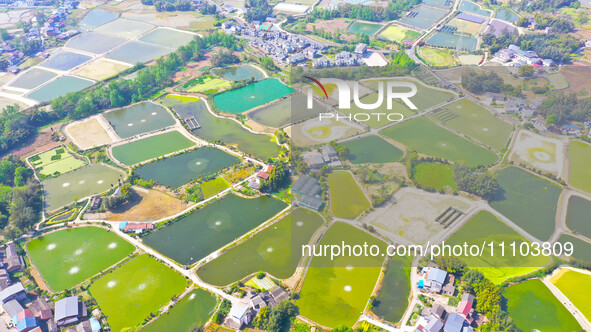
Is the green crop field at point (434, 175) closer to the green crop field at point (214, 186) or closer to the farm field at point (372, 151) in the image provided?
the farm field at point (372, 151)

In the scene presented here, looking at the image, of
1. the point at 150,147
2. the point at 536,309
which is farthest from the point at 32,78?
the point at 536,309

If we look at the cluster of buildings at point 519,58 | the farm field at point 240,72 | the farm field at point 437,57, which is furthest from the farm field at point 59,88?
the cluster of buildings at point 519,58

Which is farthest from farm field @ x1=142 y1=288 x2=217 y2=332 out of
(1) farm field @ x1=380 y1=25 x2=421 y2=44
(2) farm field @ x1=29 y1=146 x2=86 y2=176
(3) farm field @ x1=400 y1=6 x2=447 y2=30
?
(3) farm field @ x1=400 y1=6 x2=447 y2=30

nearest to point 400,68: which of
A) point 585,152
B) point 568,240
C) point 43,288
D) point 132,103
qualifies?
point 585,152

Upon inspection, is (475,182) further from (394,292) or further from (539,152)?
(394,292)

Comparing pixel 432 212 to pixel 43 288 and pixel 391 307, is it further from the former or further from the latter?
pixel 43 288

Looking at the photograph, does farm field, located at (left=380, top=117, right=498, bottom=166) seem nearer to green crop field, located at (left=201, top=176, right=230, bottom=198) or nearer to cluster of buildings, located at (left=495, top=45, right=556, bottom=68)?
green crop field, located at (left=201, top=176, right=230, bottom=198)
